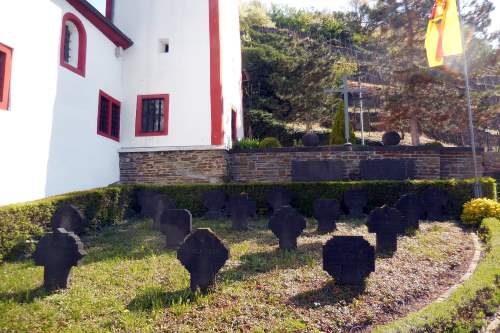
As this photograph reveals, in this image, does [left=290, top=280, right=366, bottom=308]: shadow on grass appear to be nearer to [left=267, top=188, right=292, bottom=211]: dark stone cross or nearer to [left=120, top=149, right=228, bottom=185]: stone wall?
[left=267, top=188, right=292, bottom=211]: dark stone cross

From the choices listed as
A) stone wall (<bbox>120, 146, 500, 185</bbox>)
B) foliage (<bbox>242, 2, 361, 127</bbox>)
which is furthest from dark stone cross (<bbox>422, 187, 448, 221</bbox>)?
foliage (<bbox>242, 2, 361, 127</bbox>)

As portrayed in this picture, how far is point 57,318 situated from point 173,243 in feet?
9.67

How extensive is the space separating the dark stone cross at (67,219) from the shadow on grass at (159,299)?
11.5 feet

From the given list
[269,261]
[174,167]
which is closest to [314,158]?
[174,167]

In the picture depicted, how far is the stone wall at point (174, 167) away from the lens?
13094 mm

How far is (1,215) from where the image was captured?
5.99 meters

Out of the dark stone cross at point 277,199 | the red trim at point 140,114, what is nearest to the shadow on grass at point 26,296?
the dark stone cross at point 277,199

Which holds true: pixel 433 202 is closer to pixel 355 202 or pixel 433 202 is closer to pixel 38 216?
pixel 355 202

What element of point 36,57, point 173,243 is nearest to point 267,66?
point 36,57

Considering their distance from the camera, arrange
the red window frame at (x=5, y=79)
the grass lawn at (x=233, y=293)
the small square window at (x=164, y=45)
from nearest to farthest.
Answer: the grass lawn at (x=233, y=293) → the red window frame at (x=5, y=79) → the small square window at (x=164, y=45)

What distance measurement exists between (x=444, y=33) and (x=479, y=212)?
5.90 meters

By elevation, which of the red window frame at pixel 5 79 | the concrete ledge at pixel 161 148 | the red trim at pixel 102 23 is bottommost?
the concrete ledge at pixel 161 148

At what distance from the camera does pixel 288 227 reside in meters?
6.31

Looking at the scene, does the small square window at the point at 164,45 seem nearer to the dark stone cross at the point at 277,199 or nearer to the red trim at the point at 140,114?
the red trim at the point at 140,114
